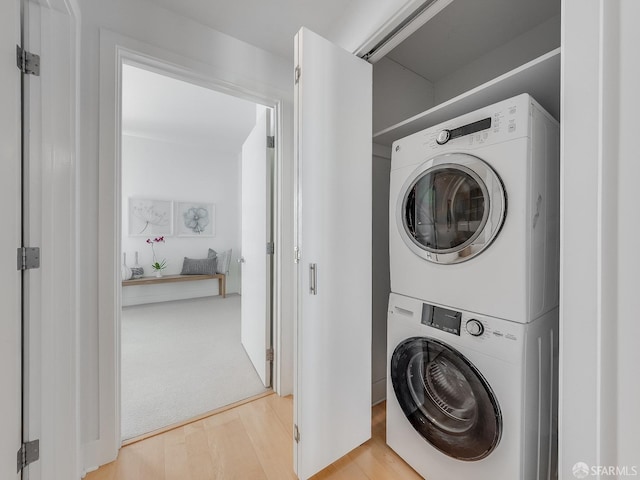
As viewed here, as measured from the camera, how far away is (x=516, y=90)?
1099mm

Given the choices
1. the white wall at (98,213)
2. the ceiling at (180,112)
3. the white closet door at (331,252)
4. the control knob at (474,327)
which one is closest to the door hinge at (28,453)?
the white wall at (98,213)

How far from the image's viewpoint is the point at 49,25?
1058mm

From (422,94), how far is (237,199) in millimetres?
4030

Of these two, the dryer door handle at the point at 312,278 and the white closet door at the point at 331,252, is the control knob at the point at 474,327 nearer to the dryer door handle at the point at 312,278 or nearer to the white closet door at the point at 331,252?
the white closet door at the point at 331,252

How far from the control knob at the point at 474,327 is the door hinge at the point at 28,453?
1754 mm

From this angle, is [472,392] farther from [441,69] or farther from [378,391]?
[441,69]

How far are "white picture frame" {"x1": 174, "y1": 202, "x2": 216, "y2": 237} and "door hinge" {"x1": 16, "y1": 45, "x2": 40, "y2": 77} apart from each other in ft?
12.7

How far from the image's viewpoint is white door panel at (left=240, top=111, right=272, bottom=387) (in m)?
1.97

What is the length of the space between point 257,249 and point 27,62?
1.51m

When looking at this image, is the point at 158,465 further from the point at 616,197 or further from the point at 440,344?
the point at 616,197

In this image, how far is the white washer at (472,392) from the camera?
2.98 ft

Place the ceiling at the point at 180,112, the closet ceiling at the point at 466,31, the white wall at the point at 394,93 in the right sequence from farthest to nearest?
the ceiling at the point at 180,112 < the white wall at the point at 394,93 < the closet ceiling at the point at 466,31

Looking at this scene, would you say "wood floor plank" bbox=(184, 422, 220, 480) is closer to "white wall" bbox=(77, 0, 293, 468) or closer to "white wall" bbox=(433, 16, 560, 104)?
"white wall" bbox=(77, 0, 293, 468)

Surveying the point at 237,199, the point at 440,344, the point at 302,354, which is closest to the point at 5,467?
the point at 302,354
